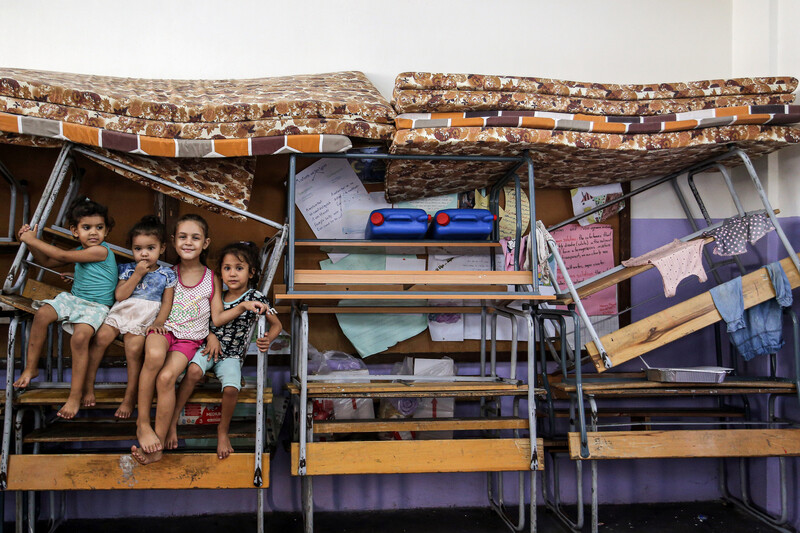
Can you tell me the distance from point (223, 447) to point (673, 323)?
206 cm

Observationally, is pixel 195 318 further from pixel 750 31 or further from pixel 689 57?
pixel 750 31

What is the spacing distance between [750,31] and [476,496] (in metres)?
3.07

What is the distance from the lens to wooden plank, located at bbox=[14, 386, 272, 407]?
239cm

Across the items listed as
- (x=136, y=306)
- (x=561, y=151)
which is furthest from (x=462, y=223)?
(x=136, y=306)

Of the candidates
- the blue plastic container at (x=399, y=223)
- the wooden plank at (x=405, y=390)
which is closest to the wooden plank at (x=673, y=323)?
the wooden plank at (x=405, y=390)

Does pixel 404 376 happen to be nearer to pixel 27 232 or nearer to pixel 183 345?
pixel 183 345

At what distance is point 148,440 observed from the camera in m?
2.36

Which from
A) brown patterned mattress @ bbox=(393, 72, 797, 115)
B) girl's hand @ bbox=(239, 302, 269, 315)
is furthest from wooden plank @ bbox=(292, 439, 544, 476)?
brown patterned mattress @ bbox=(393, 72, 797, 115)

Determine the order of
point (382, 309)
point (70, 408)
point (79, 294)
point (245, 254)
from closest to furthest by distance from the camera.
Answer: point (70, 408) < point (79, 294) < point (245, 254) < point (382, 309)

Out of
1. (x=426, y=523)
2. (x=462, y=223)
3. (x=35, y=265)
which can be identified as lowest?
(x=426, y=523)

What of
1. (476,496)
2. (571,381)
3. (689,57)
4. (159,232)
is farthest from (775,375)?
(159,232)

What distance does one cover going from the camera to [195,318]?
260 centimetres

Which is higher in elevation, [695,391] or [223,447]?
[695,391]

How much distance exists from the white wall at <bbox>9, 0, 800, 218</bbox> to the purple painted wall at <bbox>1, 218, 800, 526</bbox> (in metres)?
0.39
